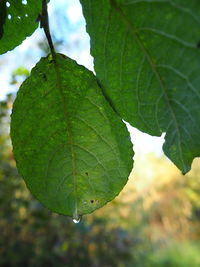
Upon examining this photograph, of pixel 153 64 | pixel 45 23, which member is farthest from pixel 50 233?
pixel 153 64

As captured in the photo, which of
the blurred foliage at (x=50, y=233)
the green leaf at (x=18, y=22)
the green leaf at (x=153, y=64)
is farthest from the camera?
the blurred foliage at (x=50, y=233)

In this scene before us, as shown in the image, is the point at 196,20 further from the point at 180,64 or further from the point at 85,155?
the point at 85,155

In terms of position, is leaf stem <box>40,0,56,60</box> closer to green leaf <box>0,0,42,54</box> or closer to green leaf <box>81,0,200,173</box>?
green leaf <box>0,0,42,54</box>

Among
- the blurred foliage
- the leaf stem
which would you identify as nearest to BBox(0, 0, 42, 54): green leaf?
the leaf stem

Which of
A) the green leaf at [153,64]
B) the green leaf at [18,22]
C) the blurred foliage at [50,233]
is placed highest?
the blurred foliage at [50,233]

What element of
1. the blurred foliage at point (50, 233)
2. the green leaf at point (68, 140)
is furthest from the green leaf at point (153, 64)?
the blurred foliage at point (50, 233)

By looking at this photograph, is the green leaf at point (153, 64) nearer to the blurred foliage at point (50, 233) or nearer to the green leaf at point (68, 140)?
the green leaf at point (68, 140)
